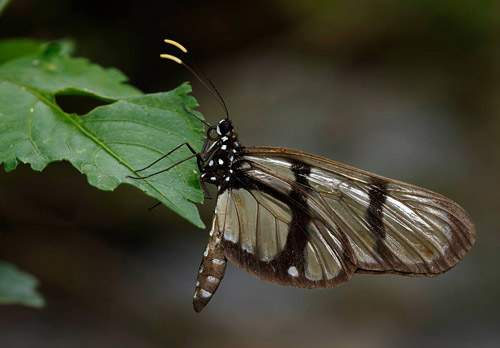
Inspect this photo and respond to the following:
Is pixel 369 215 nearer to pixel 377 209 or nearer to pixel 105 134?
pixel 377 209

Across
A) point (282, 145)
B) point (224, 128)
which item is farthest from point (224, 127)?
point (282, 145)

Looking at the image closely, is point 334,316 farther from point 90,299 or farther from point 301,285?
point 301,285

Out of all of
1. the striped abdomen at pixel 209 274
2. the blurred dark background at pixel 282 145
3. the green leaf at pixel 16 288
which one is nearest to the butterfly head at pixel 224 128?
the striped abdomen at pixel 209 274

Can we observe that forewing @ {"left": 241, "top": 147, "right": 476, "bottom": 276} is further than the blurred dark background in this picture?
No

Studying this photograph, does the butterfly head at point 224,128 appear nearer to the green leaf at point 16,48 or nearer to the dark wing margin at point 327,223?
the dark wing margin at point 327,223

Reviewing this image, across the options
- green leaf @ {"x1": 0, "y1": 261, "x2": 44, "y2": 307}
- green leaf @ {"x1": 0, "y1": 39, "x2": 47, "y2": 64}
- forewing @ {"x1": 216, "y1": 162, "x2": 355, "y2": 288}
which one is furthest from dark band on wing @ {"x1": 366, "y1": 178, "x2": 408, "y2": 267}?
green leaf @ {"x1": 0, "y1": 39, "x2": 47, "y2": 64}

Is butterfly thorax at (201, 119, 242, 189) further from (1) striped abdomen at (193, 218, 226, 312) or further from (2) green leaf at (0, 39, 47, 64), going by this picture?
(2) green leaf at (0, 39, 47, 64)

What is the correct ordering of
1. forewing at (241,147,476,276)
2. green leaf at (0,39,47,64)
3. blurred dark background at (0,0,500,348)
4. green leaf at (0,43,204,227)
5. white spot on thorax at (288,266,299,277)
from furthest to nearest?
blurred dark background at (0,0,500,348) → green leaf at (0,39,47,64) → white spot on thorax at (288,266,299,277) → forewing at (241,147,476,276) → green leaf at (0,43,204,227)
